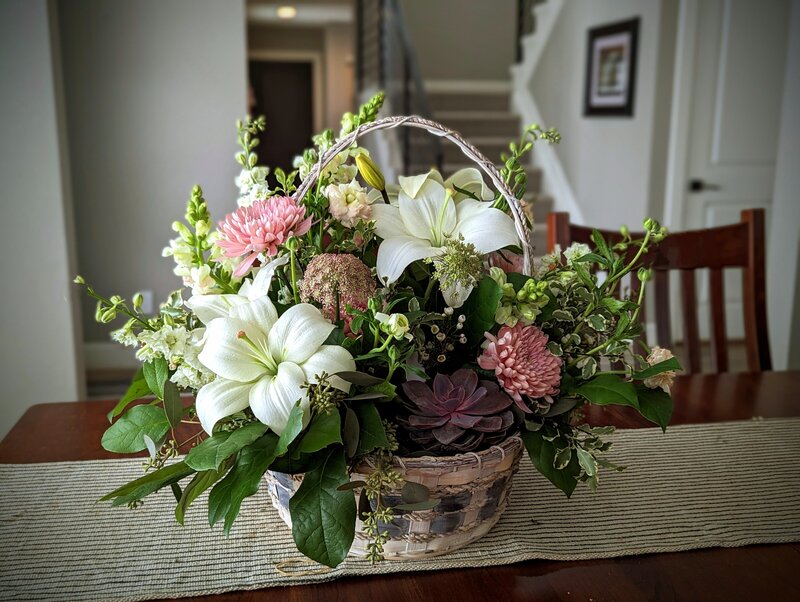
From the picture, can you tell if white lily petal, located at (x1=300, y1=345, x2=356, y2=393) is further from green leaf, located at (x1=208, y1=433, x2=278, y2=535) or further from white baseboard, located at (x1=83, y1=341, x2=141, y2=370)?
white baseboard, located at (x1=83, y1=341, x2=141, y2=370)

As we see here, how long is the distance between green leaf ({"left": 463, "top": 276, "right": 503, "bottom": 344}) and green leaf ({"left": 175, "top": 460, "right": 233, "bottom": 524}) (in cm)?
28

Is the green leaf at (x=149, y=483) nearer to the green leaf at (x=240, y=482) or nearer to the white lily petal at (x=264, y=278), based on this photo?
the green leaf at (x=240, y=482)

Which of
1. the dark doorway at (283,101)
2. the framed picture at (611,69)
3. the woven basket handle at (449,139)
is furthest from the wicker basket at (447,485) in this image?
the dark doorway at (283,101)

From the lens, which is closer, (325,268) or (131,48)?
(325,268)

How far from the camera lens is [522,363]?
2.33 feet

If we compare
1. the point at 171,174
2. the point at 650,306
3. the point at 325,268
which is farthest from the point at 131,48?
the point at 650,306

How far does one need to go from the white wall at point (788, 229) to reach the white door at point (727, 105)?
804mm

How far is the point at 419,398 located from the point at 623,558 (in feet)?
1.07

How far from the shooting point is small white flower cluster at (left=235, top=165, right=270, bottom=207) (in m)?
0.83

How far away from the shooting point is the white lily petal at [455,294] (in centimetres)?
74

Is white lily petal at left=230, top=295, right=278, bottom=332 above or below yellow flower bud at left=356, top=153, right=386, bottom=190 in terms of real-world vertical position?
below

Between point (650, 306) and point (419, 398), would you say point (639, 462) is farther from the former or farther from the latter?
point (650, 306)

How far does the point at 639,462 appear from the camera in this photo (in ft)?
3.41

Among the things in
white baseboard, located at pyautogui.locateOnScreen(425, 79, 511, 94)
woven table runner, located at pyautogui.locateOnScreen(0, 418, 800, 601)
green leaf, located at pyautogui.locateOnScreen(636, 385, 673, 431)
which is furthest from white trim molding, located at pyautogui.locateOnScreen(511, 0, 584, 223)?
green leaf, located at pyautogui.locateOnScreen(636, 385, 673, 431)
